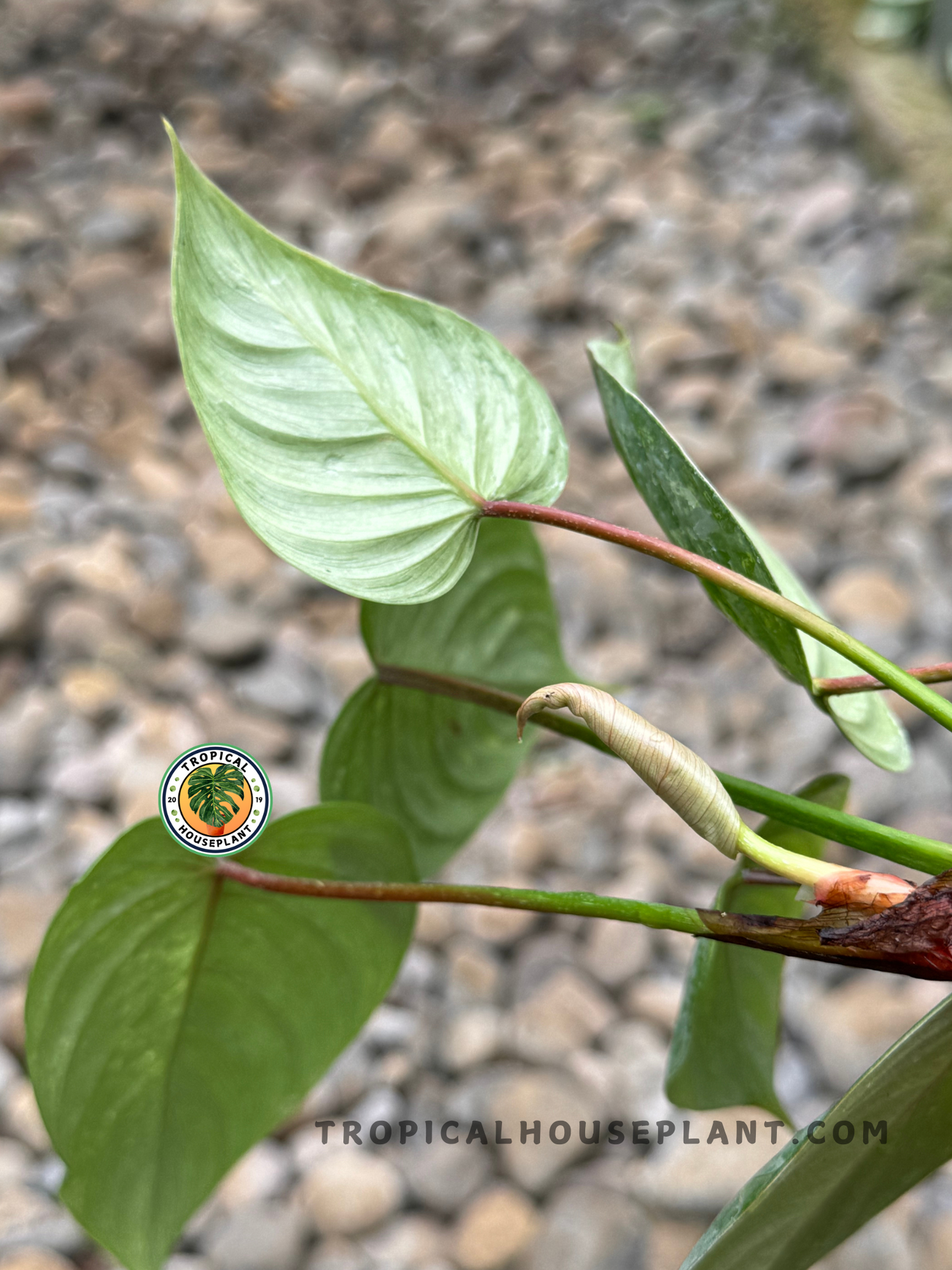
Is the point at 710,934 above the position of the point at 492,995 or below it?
above

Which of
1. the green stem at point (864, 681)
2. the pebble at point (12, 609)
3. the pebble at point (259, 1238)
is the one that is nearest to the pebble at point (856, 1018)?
the pebble at point (259, 1238)

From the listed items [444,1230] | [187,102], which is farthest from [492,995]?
[187,102]

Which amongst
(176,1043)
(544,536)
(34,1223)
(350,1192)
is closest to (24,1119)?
(34,1223)

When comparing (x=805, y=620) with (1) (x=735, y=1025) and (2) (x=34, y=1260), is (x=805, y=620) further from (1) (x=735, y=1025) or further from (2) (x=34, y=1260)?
(2) (x=34, y=1260)

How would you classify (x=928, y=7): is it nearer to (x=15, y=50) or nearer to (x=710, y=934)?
(x=15, y=50)

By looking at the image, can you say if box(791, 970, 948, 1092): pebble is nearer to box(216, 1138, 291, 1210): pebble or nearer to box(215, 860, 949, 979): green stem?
box(216, 1138, 291, 1210): pebble

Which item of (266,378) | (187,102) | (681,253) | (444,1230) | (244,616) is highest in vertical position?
(266,378)

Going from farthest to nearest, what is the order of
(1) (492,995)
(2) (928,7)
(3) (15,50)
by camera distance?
1. (3) (15,50)
2. (2) (928,7)
3. (1) (492,995)
